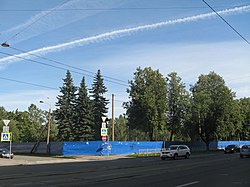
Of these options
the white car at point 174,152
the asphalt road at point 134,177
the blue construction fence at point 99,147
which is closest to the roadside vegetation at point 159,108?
the blue construction fence at point 99,147

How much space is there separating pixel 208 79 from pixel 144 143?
29.7 m

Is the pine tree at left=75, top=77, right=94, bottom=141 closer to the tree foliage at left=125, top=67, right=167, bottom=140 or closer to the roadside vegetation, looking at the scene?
the roadside vegetation

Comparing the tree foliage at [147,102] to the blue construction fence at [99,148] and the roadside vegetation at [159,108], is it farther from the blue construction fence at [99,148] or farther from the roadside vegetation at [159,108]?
the blue construction fence at [99,148]

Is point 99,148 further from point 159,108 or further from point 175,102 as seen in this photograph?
point 175,102

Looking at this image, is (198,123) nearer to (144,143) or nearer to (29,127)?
(144,143)

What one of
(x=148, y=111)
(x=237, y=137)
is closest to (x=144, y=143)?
(x=148, y=111)

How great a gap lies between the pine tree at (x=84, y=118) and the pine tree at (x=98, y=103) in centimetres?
242

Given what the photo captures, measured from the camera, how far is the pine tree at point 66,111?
7444cm

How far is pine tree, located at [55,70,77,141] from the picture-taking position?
2931 inches

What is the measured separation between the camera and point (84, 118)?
2867 inches

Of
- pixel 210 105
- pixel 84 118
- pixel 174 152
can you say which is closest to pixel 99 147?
pixel 174 152

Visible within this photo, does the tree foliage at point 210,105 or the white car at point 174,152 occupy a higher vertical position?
the tree foliage at point 210,105

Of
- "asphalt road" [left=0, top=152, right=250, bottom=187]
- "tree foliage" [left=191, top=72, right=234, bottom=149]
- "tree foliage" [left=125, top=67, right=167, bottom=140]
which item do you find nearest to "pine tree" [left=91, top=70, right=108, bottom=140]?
"tree foliage" [left=125, top=67, right=167, bottom=140]

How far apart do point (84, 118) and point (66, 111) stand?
5.54m
